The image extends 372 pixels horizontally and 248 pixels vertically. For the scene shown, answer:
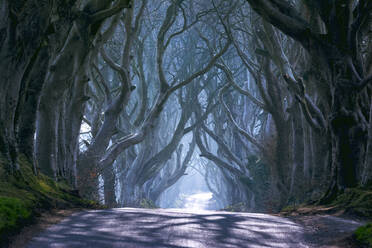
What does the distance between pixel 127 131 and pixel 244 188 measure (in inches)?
245

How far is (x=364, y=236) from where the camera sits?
390 cm

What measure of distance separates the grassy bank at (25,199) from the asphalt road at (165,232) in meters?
0.26

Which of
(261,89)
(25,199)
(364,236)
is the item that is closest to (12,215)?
(25,199)

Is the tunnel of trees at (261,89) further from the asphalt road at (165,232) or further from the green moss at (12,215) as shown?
the asphalt road at (165,232)

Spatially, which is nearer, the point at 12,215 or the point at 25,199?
the point at 12,215

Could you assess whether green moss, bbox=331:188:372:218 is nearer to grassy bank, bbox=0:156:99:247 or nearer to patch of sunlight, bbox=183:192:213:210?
grassy bank, bbox=0:156:99:247

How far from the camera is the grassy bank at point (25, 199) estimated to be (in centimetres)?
396

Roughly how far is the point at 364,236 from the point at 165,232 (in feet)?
6.60

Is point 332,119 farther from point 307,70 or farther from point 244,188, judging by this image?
point 244,188

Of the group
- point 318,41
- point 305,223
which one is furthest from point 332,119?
point 305,223

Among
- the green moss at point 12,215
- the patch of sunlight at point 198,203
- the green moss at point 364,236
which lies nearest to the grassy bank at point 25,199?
the green moss at point 12,215

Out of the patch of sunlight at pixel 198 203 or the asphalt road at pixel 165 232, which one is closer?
the asphalt road at pixel 165 232

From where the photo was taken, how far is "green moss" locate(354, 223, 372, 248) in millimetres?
3779

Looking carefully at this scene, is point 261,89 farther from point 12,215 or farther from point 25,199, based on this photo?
point 12,215
